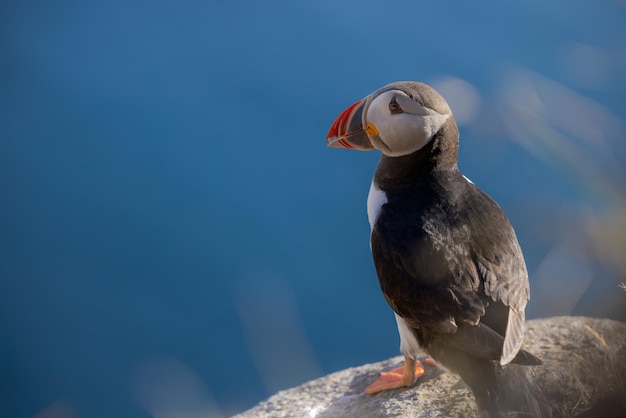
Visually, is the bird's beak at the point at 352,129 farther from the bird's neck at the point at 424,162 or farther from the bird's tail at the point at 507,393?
the bird's tail at the point at 507,393

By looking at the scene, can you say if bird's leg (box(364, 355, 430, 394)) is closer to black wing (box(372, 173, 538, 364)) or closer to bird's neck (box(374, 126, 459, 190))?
black wing (box(372, 173, 538, 364))

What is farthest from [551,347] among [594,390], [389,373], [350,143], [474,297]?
[350,143]

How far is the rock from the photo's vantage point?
2.80 metres

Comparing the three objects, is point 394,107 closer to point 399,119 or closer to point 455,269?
point 399,119

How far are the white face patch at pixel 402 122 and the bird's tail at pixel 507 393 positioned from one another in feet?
2.84

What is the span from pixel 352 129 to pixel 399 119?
0.78ft

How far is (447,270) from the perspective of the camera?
2.56 metres

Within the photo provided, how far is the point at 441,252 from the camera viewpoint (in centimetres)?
260

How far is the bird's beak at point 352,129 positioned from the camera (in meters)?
2.90

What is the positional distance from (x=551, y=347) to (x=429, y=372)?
57 cm

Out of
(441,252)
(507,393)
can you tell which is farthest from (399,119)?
(507,393)

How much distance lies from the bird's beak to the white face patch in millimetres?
60

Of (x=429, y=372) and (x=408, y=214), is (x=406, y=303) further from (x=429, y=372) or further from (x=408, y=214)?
(x=429, y=372)

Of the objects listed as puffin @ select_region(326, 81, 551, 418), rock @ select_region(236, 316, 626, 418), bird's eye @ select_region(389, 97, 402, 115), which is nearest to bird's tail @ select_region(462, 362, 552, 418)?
puffin @ select_region(326, 81, 551, 418)
